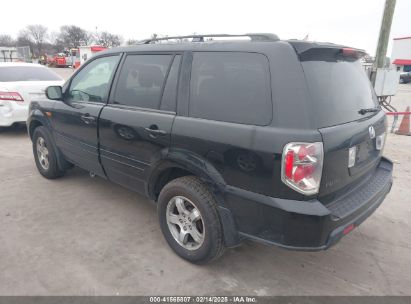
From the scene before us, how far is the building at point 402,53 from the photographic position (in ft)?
161

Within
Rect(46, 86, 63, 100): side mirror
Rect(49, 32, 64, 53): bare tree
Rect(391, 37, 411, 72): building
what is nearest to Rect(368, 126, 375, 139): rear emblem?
Rect(46, 86, 63, 100): side mirror

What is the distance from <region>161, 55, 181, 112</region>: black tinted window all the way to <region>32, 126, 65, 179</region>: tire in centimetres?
232

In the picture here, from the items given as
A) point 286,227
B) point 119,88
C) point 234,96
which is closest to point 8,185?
point 119,88

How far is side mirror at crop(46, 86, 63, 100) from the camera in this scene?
394 cm

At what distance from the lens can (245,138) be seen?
88.2 inches

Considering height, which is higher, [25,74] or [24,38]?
[24,38]

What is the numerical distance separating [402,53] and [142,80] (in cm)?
6014

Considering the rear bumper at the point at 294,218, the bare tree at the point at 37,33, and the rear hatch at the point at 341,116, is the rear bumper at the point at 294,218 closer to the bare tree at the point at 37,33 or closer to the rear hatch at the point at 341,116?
the rear hatch at the point at 341,116

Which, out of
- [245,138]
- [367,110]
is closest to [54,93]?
[245,138]

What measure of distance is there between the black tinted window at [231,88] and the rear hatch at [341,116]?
306 millimetres

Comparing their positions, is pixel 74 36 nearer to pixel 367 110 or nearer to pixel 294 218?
pixel 367 110

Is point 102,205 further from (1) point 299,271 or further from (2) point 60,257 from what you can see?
(1) point 299,271

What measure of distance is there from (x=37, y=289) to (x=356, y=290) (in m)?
2.51

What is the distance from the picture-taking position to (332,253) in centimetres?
306
